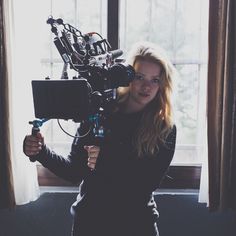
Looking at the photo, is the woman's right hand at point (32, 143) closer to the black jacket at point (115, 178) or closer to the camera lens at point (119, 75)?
the black jacket at point (115, 178)

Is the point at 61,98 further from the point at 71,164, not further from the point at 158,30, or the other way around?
the point at 158,30

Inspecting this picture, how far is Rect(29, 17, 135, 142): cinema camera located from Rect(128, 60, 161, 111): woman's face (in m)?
0.15

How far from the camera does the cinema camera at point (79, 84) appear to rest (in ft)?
2.93

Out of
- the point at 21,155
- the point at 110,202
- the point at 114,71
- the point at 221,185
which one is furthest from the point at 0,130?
the point at 221,185

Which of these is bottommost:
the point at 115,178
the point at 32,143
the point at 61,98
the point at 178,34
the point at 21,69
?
the point at 115,178

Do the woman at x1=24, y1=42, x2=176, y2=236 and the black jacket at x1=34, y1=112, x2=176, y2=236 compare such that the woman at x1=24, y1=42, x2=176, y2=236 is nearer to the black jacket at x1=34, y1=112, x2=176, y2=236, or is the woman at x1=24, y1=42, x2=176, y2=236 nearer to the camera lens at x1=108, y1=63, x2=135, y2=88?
the black jacket at x1=34, y1=112, x2=176, y2=236

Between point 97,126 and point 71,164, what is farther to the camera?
point 71,164

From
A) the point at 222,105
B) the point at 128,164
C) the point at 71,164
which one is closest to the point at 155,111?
the point at 128,164

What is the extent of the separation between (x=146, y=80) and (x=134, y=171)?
0.99ft

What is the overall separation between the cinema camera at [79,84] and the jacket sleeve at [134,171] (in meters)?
0.13

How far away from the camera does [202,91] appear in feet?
6.22

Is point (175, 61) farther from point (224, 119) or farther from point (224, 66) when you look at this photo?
point (224, 119)

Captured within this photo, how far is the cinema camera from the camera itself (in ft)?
2.93

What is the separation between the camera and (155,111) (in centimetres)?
121
